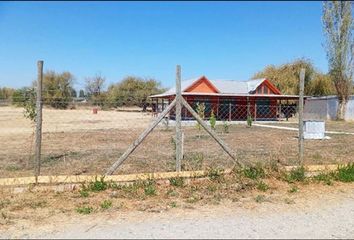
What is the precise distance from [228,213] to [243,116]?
3660 cm

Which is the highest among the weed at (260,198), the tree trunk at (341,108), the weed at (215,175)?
the tree trunk at (341,108)

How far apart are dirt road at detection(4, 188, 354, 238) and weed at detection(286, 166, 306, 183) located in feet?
4.77

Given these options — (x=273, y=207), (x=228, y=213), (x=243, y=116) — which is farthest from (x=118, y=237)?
(x=243, y=116)

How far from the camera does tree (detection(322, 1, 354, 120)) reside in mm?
39188

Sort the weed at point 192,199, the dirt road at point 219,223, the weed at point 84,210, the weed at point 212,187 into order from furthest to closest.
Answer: the weed at point 212,187, the weed at point 192,199, the weed at point 84,210, the dirt road at point 219,223

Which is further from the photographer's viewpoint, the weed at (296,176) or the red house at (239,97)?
the red house at (239,97)

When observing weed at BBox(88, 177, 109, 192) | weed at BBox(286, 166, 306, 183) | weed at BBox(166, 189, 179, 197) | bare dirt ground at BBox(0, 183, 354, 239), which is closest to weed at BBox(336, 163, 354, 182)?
weed at BBox(286, 166, 306, 183)

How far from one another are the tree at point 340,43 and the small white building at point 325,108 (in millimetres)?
990

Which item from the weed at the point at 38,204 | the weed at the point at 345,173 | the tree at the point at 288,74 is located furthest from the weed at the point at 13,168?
the tree at the point at 288,74

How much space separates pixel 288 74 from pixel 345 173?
166 feet

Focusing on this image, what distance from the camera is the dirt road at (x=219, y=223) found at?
4953 mm

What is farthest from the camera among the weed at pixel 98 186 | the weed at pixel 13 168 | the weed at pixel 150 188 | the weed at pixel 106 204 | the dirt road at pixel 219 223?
the weed at pixel 13 168

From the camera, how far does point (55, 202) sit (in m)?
6.33

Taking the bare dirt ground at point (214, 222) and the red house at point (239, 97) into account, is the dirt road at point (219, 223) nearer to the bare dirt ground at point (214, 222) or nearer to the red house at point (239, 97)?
the bare dirt ground at point (214, 222)
